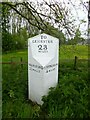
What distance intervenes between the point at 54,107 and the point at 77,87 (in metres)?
0.98

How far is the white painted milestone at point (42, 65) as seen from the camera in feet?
20.5

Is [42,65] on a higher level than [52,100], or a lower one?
higher

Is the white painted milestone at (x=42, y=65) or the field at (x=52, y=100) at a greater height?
the white painted milestone at (x=42, y=65)

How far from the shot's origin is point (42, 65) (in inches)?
243

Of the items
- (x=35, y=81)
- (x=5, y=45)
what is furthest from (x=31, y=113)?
(x=5, y=45)

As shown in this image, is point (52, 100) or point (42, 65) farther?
point (42, 65)

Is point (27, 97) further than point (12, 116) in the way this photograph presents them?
Yes

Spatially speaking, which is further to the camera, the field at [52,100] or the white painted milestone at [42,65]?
the white painted milestone at [42,65]

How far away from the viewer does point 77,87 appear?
6285mm

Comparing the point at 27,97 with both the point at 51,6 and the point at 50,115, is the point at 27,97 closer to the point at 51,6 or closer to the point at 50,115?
the point at 50,115

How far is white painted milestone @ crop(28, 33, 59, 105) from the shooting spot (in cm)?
624

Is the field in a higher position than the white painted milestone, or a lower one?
lower

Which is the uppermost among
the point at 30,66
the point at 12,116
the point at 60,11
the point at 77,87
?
the point at 60,11

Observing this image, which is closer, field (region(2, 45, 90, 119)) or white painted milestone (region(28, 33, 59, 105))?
field (region(2, 45, 90, 119))
